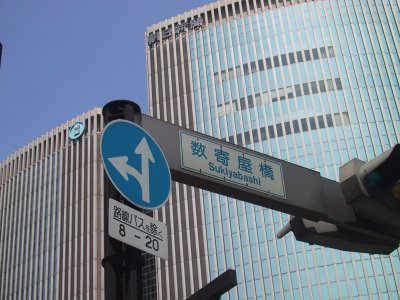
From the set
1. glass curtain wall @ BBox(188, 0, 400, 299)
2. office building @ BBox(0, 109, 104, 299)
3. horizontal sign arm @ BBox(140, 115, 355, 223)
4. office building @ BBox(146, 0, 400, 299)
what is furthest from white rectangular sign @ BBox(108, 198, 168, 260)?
office building @ BBox(0, 109, 104, 299)

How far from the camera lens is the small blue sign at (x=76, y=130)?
79.5m

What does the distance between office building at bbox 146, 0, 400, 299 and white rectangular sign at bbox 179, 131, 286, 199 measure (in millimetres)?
50679

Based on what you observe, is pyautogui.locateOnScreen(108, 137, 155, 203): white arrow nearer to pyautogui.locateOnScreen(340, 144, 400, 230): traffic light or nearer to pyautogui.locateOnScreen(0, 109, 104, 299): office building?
pyautogui.locateOnScreen(340, 144, 400, 230): traffic light

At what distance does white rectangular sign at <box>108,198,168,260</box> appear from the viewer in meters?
4.46

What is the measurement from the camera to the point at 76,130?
80250 millimetres

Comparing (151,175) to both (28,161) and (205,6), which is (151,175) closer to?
(205,6)

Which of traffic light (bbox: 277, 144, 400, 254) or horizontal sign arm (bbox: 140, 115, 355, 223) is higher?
horizontal sign arm (bbox: 140, 115, 355, 223)

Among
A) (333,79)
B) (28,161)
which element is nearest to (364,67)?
(333,79)

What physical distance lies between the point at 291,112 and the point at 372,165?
5836 cm

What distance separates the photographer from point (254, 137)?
6378cm

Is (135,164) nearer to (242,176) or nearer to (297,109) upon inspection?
(242,176)

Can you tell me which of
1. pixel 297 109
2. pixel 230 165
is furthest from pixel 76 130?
pixel 230 165

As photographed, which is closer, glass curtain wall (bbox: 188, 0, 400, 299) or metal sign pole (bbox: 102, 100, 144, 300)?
metal sign pole (bbox: 102, 100, 144, 300)

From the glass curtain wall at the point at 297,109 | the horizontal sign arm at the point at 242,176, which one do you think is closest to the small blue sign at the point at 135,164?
the horizontal sign arm at the point at 242,176
